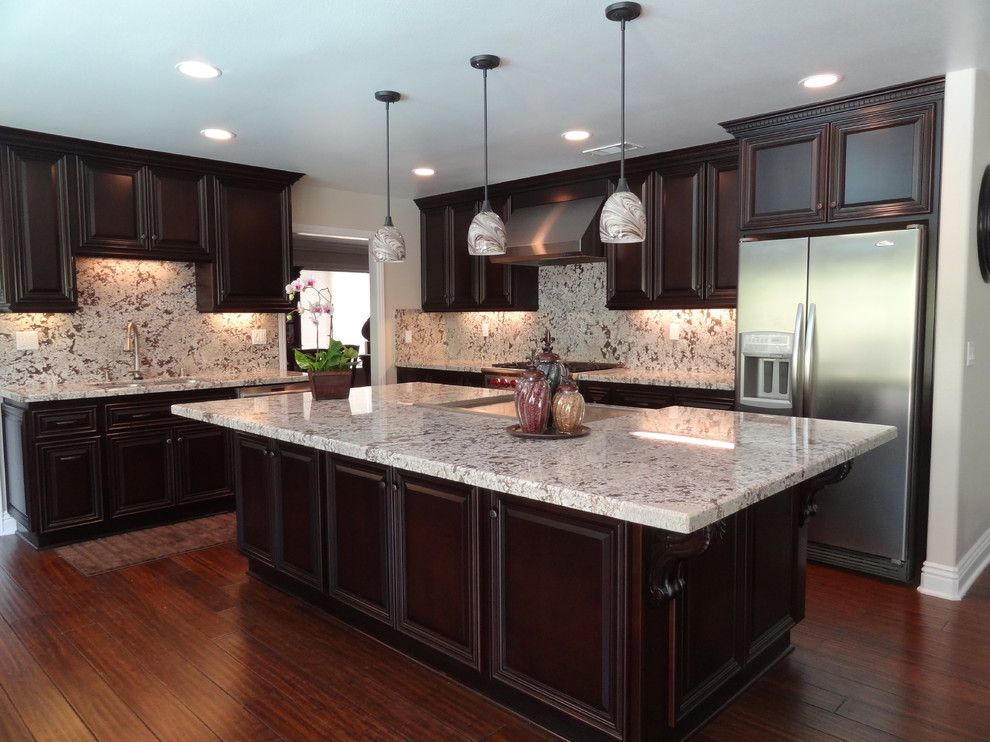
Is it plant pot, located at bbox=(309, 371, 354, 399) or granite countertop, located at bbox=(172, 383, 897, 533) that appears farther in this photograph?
plant pot, located at bbox=(309, 371, 354, 399)

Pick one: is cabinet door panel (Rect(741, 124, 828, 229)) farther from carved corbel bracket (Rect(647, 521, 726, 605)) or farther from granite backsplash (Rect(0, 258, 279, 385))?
granite backsplash (Rect(0, 258, 279, 385))

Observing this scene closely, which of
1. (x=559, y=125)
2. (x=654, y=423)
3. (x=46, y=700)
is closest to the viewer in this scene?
(x=46, y=700)

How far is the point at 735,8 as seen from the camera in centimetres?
248

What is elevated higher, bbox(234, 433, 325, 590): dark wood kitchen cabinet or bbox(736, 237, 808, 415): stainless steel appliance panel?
bbox(736, 237, 808, 415): stainless steel appliance panel

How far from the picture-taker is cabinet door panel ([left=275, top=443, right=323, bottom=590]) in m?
2.96

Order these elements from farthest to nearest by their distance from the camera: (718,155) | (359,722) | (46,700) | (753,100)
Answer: (718,155) → (753,100) → (46,700) → (359,722)

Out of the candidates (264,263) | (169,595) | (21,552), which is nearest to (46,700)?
(169,595)

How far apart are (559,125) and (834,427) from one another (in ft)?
7.54

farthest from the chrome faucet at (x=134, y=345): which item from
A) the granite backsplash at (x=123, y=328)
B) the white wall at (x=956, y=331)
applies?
the white wall at (x=956, y=331)

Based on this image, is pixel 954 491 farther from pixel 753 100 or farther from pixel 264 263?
pixel 264 263

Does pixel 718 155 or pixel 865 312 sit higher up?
pixel 718 155

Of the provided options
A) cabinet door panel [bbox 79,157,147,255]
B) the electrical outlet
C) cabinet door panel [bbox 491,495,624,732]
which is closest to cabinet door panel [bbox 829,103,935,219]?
cabinet door panel [bbox 491,495,624,732]

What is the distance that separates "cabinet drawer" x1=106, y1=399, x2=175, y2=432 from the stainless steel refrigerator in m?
3.50

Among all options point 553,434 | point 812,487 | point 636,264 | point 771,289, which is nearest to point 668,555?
point 553,434
